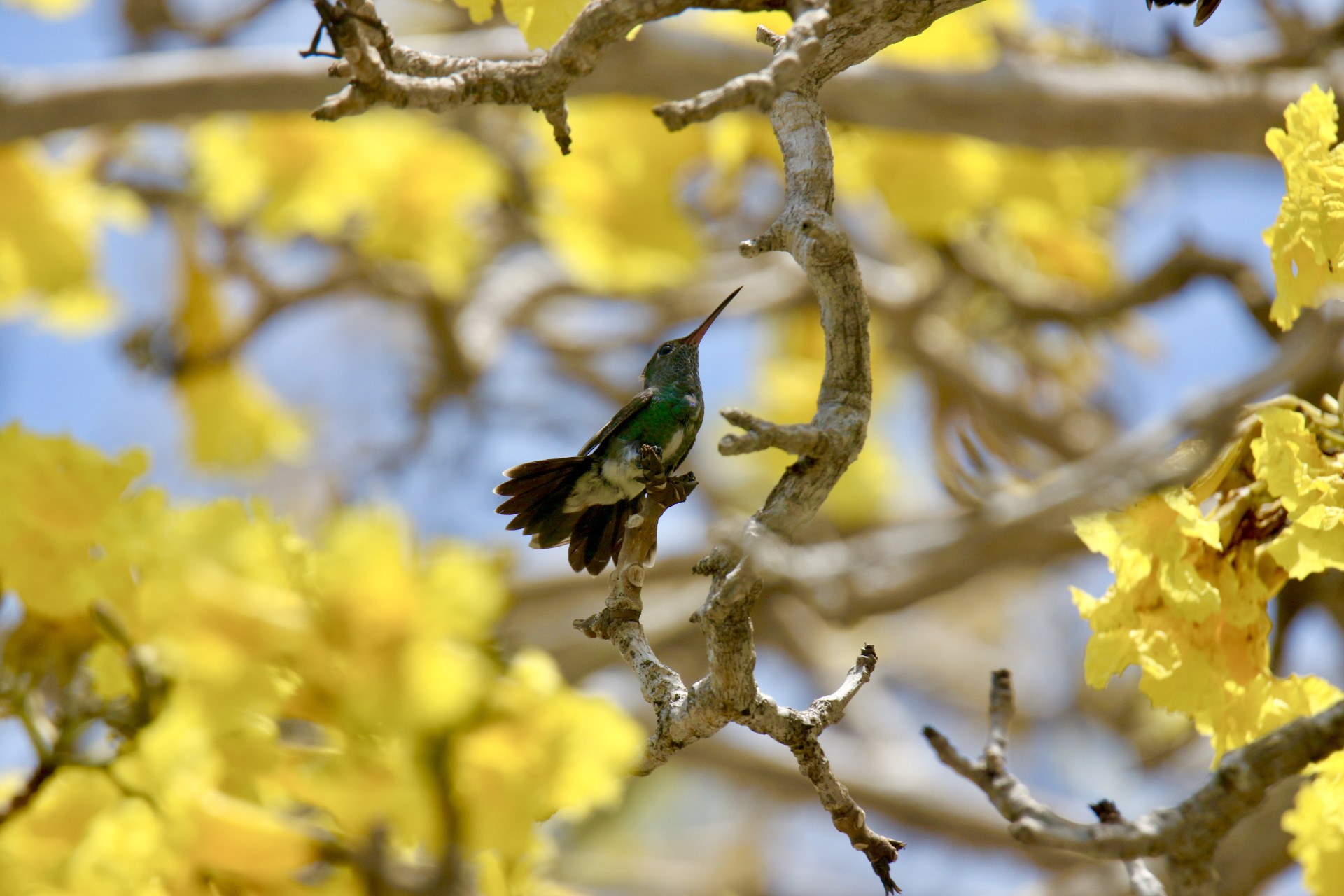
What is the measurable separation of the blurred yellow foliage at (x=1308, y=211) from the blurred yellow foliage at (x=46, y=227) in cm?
236

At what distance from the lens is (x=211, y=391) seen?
2768 mm

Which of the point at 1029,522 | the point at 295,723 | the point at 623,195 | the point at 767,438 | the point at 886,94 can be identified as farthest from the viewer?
the point at 623,195

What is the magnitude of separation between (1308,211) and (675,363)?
55 centimetres

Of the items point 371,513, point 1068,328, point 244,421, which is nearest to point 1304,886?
point 371,513

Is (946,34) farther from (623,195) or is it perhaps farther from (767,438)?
(767,438)

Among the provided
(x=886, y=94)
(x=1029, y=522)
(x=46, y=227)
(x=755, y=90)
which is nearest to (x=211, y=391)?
(x=46, y=227)

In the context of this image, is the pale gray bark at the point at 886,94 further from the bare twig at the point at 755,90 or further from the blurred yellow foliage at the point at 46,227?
the bare twig at the point at 755,90

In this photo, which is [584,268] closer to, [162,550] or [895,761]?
[895,761]

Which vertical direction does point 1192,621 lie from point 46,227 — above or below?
above

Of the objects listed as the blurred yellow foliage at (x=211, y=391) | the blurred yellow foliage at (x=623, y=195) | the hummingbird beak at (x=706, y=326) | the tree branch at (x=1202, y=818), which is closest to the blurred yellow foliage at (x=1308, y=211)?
the tree branch at (x=1202, y=818)

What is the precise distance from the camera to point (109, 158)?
2.58 meters

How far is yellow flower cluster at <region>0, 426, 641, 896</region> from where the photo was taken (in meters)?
0.76

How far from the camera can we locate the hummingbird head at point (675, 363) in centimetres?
103

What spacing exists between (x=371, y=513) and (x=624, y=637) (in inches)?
9.6
